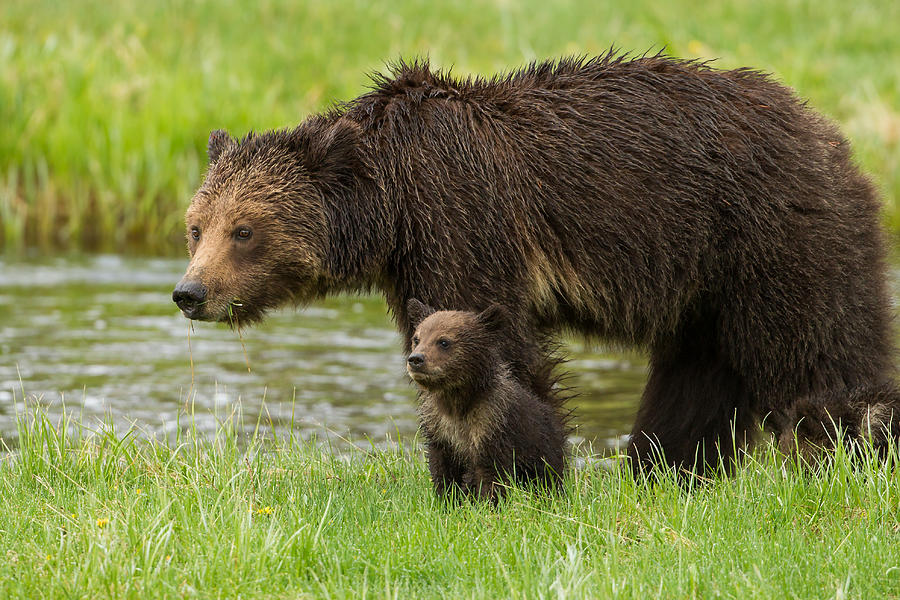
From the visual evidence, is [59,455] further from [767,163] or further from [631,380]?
[631,380]

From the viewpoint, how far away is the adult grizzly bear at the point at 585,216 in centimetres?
580

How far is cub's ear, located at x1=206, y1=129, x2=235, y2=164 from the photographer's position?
6172mm

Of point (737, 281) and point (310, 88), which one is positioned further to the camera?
point (310, 88)

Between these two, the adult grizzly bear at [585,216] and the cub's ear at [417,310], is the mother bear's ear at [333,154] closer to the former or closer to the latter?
the adult grizzly bear at [585,216]

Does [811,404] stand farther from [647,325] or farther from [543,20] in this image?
[543,20]

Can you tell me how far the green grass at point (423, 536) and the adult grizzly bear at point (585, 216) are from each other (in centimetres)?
74

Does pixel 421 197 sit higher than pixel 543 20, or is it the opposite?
pixel 543 20

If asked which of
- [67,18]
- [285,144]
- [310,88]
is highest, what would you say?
[67,18]

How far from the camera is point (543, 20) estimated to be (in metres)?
20.8

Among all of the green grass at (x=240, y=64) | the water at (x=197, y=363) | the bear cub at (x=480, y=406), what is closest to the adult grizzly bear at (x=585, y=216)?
the bear cub at (x=480, y=406)

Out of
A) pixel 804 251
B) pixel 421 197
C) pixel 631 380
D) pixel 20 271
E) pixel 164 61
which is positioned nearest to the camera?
pixel 421 197

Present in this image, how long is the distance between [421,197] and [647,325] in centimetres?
Result: 134

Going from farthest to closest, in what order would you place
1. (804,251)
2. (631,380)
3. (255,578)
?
(631,380), (804,251), (255,578)

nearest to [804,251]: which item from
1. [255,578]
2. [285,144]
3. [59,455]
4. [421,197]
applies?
[421,197]
